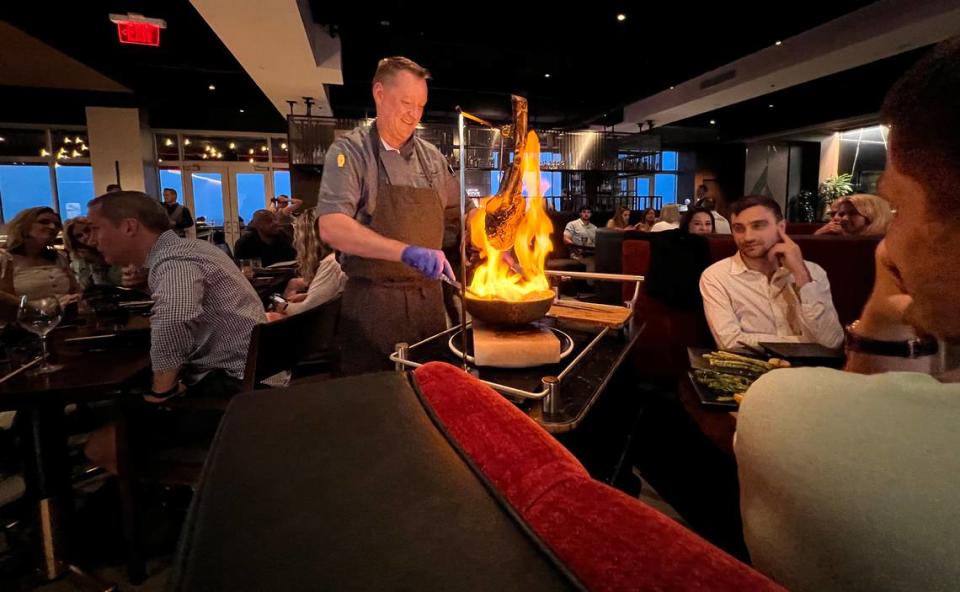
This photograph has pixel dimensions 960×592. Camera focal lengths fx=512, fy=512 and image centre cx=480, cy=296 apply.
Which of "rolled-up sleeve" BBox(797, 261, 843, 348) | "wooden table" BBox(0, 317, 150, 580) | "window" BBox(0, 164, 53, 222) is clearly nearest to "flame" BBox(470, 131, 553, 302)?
"wooden table" BBox(0, 317, 150, 580)

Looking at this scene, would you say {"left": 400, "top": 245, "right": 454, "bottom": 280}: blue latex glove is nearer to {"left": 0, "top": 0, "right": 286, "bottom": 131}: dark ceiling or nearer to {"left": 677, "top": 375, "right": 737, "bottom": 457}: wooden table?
{"left": 677, "top": 375, "right": 737, "bottom": 457}: wooden table

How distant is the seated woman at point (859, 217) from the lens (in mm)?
3660

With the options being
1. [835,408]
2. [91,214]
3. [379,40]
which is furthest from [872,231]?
[379,40]

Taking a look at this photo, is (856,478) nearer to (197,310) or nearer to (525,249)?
(525,249)

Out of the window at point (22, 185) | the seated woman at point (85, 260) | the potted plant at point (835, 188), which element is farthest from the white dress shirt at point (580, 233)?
the window at point (22, 185)

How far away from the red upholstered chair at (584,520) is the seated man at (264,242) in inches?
211

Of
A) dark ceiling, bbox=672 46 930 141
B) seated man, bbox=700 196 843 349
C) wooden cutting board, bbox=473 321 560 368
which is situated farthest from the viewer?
dark ceiling, bbox=672 46 930 141

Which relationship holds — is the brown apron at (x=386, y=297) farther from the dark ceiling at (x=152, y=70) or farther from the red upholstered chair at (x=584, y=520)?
the dark ceiling at (x=152, y=70)

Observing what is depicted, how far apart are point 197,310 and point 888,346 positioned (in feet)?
7.16

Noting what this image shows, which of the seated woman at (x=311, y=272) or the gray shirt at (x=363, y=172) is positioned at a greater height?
the gray shirt at (x=363, y=172)

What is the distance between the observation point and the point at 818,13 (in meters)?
5.78

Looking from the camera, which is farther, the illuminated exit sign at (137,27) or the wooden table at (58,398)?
the illuminated exit sign at (137,27)

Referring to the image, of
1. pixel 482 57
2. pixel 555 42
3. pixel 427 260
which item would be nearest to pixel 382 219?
pixel 427 260

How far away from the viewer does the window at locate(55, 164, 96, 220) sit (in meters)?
11.1
